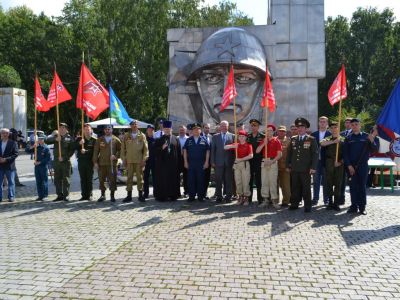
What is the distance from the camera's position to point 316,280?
4.00m

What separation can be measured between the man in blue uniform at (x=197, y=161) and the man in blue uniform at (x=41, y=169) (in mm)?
3143

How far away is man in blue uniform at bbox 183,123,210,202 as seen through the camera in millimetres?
8734

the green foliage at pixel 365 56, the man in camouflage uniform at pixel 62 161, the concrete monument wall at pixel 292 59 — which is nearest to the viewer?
the man in camouflage uniform at pixel 62 161

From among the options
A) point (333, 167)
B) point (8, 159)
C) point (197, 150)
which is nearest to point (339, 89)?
point (333, 167)

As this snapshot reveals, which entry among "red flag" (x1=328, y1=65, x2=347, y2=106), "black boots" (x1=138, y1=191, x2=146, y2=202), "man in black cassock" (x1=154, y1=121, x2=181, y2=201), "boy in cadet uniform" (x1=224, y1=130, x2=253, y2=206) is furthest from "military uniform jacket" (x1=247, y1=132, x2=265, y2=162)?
"black boots" (x1=138, y1=191, x2=146, y2=202)

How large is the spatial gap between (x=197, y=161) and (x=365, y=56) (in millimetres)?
30477

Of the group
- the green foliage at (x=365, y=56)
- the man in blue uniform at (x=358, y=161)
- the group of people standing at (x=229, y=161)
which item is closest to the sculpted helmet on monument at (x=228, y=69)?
the group of people standing at (x=229, y=161)

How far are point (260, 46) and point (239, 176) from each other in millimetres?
5618

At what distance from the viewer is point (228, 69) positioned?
1181 cm

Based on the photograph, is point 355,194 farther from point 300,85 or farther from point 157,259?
point 300,85

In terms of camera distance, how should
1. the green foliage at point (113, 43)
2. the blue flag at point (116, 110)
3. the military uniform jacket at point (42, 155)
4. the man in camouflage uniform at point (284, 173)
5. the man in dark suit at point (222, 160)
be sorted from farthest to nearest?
the green foliage at point (113, 43), the blue flag at point (116, 110), the military uniform jacket at point (42, 155), the man in dark suit at point (222, 160), the man in camouflage uniform at point (284, 173)

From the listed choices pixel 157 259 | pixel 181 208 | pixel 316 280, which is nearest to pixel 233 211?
pixel 181 208

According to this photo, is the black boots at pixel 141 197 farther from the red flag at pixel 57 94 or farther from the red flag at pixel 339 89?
the red flag at pixel 339 89

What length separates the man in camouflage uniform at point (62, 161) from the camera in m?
8.91
